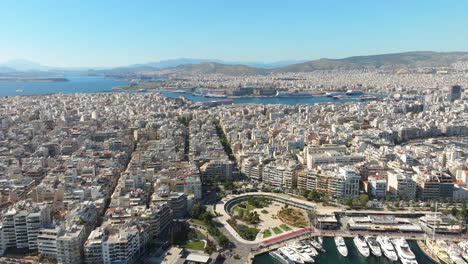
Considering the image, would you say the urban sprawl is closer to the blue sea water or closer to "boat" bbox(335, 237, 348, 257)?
"boat" bbox(335, 237, 348, 257)

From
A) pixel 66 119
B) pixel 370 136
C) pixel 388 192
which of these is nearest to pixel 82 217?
pixel 388 192

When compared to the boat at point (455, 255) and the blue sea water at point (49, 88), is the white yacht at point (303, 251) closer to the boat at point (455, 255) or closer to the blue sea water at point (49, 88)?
the boat at point (455, 255)

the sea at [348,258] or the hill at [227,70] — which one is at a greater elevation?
the hill at [227,70]

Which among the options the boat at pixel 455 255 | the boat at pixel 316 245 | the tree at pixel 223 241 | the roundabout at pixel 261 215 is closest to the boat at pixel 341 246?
the boat at pixel 316 245

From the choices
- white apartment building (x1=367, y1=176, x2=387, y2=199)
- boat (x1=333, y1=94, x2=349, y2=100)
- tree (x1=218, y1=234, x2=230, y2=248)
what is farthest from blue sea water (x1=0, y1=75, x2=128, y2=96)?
tree (x1=218, y1=234, x2=230, y2=248)

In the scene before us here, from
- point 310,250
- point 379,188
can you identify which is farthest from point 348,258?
point 379,188
